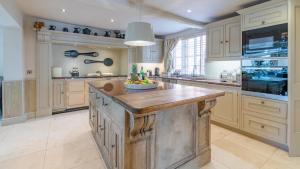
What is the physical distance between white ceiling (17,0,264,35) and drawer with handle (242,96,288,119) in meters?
1.83

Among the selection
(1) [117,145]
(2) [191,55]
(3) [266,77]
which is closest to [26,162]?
(1) [117,145]

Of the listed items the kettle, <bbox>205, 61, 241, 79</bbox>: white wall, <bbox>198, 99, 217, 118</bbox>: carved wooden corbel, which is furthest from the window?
the kettle

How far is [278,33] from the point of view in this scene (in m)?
2.48

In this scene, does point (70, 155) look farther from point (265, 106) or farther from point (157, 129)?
point (265, 106)

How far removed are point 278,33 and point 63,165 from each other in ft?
11.9

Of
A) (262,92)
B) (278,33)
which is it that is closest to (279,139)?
(262,92)

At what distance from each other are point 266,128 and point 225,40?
198cm

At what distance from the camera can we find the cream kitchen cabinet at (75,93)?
14.9ft

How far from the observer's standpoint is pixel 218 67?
13.7 ft

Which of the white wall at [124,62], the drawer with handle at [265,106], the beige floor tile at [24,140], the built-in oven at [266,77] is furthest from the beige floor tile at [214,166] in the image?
the white wall at [124,62]

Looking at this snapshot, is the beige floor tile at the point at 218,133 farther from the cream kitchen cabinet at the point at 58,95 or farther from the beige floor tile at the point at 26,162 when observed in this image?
the cream kitchen cabinet at the point at 58,95

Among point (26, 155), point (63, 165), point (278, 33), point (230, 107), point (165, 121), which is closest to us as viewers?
point (165, 121)

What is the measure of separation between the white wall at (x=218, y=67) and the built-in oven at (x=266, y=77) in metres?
0.95

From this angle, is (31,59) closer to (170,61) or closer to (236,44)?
(170,61)
